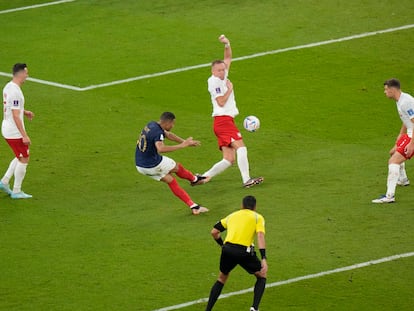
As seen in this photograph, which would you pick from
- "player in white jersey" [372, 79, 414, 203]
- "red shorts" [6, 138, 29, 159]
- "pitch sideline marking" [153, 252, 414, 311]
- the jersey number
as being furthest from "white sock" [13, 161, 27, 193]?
"player in white jersey" [372, 79, 414, 203]

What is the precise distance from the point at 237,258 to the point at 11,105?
692cm

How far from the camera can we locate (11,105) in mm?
22125

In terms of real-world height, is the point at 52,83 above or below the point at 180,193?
above

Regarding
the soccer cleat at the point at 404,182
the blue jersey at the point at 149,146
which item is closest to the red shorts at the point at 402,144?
the soccer cleat at the point at 404,182

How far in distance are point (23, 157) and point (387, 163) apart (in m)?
7.10

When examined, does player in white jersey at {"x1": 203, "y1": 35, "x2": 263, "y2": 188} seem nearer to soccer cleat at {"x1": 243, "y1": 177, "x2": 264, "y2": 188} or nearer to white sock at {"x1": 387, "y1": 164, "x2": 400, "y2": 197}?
soccer cleat at {"x1": 243, "y1": 177, "x2": 264, "y2": 188}

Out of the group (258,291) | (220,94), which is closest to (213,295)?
(258,291)

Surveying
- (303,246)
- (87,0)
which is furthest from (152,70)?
(303,246)

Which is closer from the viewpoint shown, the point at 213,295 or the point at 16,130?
the point at 213,295

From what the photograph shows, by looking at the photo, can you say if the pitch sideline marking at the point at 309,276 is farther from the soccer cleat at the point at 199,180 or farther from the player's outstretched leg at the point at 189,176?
the soccer cleat at the point at 199,180

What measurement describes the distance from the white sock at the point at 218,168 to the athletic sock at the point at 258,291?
5.81 m

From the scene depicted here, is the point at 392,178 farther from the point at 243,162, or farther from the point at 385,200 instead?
the point at 243,162

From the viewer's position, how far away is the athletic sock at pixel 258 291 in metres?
17.1

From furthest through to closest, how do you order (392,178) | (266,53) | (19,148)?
(266,53) < (19,148) < (392,178)
